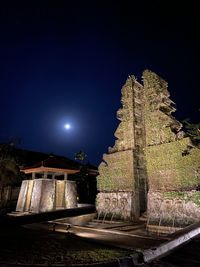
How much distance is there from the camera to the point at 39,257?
3.72 m

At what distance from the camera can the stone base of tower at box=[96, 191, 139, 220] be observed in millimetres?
9125

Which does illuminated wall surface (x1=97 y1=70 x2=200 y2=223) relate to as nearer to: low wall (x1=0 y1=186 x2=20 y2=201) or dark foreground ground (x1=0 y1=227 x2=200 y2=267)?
dark foreground ground (x1=0 y1=227 x2=200 y2=267)

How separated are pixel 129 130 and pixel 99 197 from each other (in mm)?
3426

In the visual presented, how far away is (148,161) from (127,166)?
3.37 ft

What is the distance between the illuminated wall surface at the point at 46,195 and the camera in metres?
14.2

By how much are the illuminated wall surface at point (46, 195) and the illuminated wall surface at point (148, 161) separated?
5.32 meters

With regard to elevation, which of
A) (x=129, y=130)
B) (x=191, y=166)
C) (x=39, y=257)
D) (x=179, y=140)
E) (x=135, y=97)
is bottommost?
(x=39, y=257)

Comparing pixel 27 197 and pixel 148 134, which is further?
A: pixel 27 197

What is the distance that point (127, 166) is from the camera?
975 centimetres

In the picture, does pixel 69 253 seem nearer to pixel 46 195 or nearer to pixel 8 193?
pixel 46 195

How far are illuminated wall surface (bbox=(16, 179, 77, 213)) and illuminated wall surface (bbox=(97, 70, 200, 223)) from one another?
5.32 metres

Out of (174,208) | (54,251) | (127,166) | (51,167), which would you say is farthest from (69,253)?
(51,167)

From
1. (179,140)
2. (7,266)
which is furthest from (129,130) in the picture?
(7,266)

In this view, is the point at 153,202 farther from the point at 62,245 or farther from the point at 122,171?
the point at 62,245
